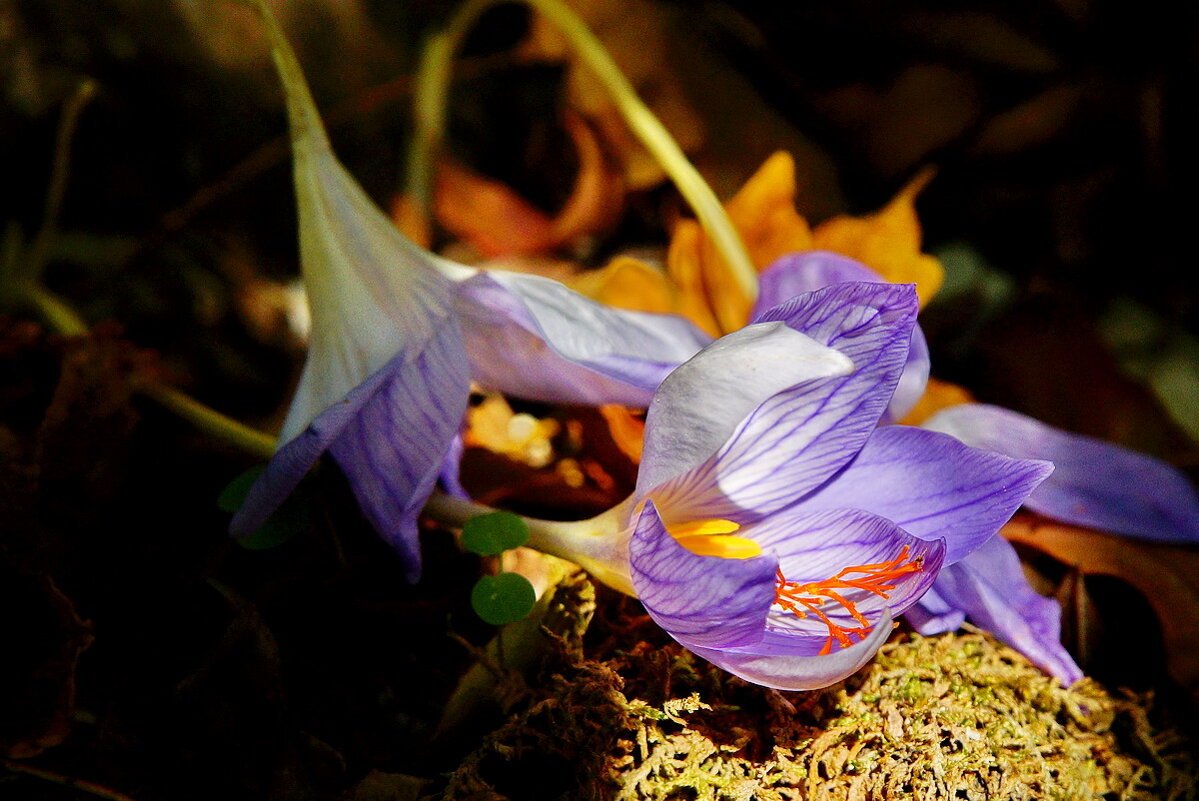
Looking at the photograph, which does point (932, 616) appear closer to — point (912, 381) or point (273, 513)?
point (912, 381)

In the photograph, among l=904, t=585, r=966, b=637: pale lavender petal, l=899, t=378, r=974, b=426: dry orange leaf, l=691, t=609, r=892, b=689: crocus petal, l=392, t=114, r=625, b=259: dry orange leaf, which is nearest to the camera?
l=691, t=609, r=892, b=689: crocus petal

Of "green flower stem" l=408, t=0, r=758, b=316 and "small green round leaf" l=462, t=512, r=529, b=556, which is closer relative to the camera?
"small green round leaf" l=462, t=512, r=529, b=556

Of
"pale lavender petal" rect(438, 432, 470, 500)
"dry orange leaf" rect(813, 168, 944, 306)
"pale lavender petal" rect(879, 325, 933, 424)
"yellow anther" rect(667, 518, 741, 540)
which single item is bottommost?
"pale lavender petal" rect(438, 432, 470, 500)

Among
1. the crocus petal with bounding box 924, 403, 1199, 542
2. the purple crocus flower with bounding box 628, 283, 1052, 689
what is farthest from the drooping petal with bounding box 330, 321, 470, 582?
the crocus petal with bounding box 924, 403, 1199, 542

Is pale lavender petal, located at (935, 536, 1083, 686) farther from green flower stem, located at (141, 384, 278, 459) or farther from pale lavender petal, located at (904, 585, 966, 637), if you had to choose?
green flower stem, located at (141, 384, 278, 459)

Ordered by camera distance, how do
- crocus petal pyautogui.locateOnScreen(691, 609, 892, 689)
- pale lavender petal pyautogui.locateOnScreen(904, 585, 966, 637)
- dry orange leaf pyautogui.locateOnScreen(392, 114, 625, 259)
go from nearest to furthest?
crocus petal pyautogui.locateOnScreen(691, 609, 892, 689)
pale lavender petal pyautogui.locateOnScreen(904, 585, 966, 637)
dry orange leaf pyautogui.locateOnScreen(392, 114, 625, 259)

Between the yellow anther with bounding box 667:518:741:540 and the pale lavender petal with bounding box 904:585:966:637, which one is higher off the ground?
the yellow anther with bounding box 667:518:741:540

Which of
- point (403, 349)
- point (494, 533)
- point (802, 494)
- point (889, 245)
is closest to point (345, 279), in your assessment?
point (403, 349)
